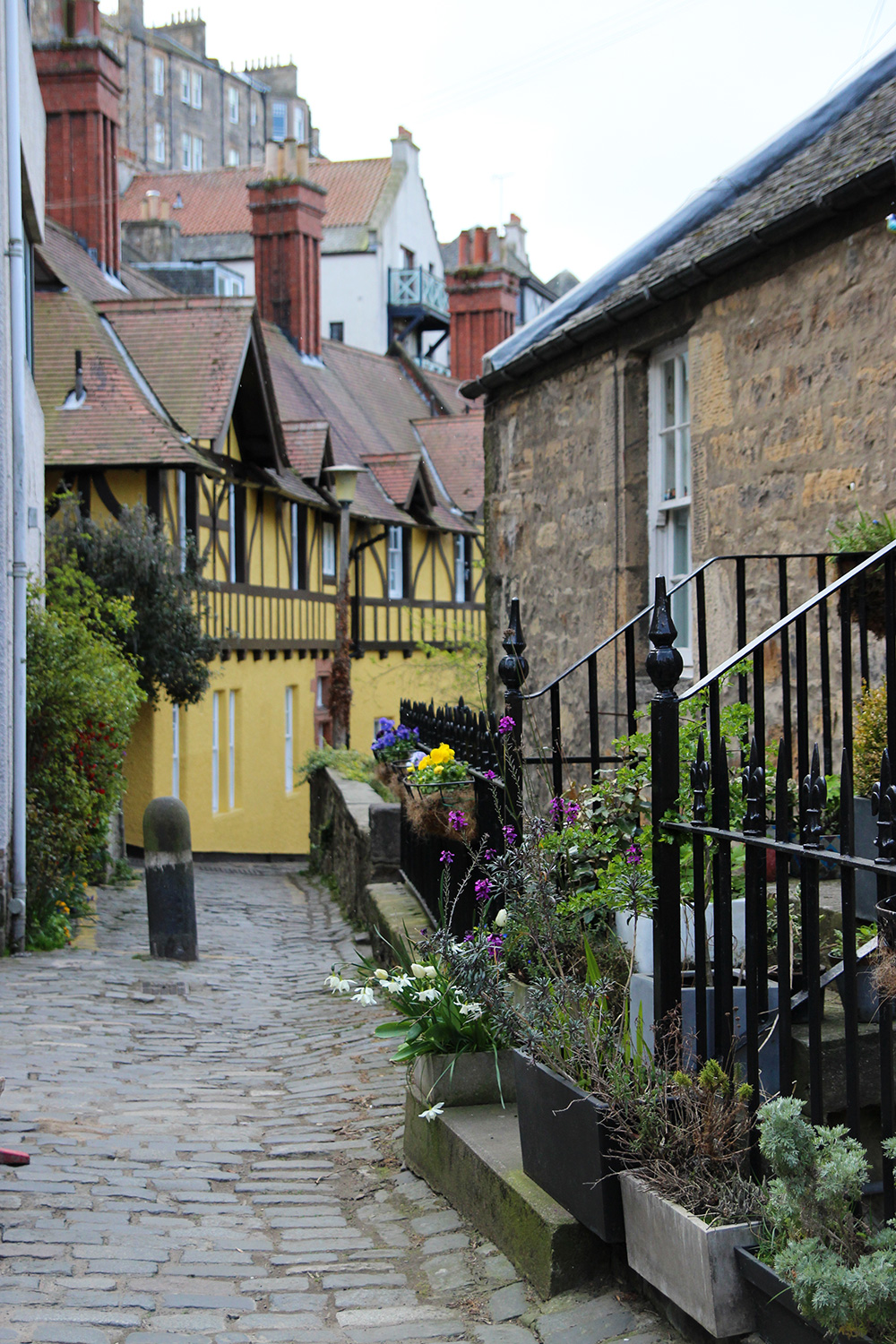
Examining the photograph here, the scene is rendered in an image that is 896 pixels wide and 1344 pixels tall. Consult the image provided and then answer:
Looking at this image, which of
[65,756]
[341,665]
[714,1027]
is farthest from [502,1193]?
[341,665]

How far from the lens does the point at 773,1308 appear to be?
8.82ft

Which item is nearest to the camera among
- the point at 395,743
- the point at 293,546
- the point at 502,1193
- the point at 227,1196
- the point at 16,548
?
the point at 502,1193

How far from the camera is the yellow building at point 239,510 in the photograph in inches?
736

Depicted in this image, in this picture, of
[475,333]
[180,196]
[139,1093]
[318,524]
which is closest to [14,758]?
[139,1093]

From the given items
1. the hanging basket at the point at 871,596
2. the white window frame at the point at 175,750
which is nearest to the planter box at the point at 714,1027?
the hanging basket at the point at 871,596

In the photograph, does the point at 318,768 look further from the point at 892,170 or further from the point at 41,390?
the point at 892,170

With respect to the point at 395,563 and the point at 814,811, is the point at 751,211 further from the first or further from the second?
the point at 395,563

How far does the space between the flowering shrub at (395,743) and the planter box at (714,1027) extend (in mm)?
5718

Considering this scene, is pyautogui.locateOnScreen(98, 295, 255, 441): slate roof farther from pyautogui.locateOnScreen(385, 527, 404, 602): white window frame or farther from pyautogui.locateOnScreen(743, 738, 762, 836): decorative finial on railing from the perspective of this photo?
pyautogui.locateOnScreen(743, 738, 762, 836): decorative finial on railing

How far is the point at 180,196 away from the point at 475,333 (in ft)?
63.8

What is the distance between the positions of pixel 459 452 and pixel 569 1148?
1207 inches

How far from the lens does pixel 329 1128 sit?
532cm

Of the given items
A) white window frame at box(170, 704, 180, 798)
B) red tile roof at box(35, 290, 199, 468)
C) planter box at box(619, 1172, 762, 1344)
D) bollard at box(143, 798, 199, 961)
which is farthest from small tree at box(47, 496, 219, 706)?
planter box at box(619, 1172, 762, 1344)

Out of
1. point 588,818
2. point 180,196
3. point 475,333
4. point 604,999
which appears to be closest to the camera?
point 604,999
